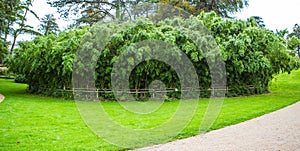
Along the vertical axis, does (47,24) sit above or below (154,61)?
above

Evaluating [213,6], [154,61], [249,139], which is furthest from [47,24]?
[249,139]

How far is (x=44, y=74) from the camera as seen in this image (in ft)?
47.0

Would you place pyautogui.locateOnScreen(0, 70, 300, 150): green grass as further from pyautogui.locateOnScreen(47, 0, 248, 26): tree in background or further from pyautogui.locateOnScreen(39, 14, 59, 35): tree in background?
pyautogui.locateOnScreen(39, 14, 59, 35): tree in background

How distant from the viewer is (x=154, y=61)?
11938 mm

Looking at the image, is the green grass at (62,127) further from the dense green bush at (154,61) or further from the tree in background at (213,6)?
the tree in background at (213,6)

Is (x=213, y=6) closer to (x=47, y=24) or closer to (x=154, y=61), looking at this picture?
(x=154, y=61)

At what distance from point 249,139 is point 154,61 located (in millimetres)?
6995

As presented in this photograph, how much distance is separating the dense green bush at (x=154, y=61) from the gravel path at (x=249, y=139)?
18.3 ft

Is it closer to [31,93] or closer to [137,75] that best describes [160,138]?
[137,75]

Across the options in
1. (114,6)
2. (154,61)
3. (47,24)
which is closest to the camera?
(154,61)

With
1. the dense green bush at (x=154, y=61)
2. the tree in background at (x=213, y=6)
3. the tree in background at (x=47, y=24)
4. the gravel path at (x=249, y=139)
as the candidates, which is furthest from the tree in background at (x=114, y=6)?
the gravel path at (x=249, y=139)

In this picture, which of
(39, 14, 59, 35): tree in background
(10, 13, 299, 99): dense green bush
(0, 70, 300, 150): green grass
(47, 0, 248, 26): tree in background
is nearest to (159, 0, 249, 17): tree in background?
(47, 0, 248, 26): tree in background

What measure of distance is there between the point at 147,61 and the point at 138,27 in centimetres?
186

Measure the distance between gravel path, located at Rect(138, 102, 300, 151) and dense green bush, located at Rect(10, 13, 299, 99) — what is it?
5590 mm
